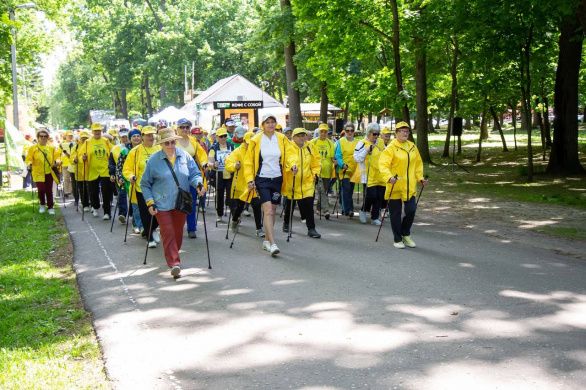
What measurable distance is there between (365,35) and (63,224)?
12794 millimetres

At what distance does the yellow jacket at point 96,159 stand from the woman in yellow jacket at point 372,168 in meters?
5.19

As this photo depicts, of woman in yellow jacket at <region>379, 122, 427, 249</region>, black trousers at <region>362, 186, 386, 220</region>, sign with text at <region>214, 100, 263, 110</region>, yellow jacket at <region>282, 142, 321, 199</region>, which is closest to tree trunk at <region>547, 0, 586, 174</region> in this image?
black trousers at <region>362, 186, 386, 220</region>

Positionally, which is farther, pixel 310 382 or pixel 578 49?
pixel 578 49

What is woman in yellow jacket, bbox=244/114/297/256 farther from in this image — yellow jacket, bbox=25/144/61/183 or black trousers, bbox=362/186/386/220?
yellow jacket, bbox=25/144/61/183

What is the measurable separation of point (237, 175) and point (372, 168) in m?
2.55

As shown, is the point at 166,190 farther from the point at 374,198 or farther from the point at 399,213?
the point at 374,198

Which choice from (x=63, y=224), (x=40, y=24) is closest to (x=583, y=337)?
(x=63, y=224)

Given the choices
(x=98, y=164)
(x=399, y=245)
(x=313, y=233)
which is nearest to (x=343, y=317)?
(x=399, y=245)

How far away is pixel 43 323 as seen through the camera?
673 cm

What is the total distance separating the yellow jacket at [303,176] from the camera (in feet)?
36.2

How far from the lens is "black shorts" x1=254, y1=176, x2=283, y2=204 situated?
10.2 metres

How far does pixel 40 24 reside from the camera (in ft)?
127

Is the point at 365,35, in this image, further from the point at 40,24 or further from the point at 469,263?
the point at 40,24

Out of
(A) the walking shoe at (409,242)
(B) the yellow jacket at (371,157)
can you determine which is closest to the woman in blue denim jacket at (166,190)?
(A) the walking shoe at (409,242)
